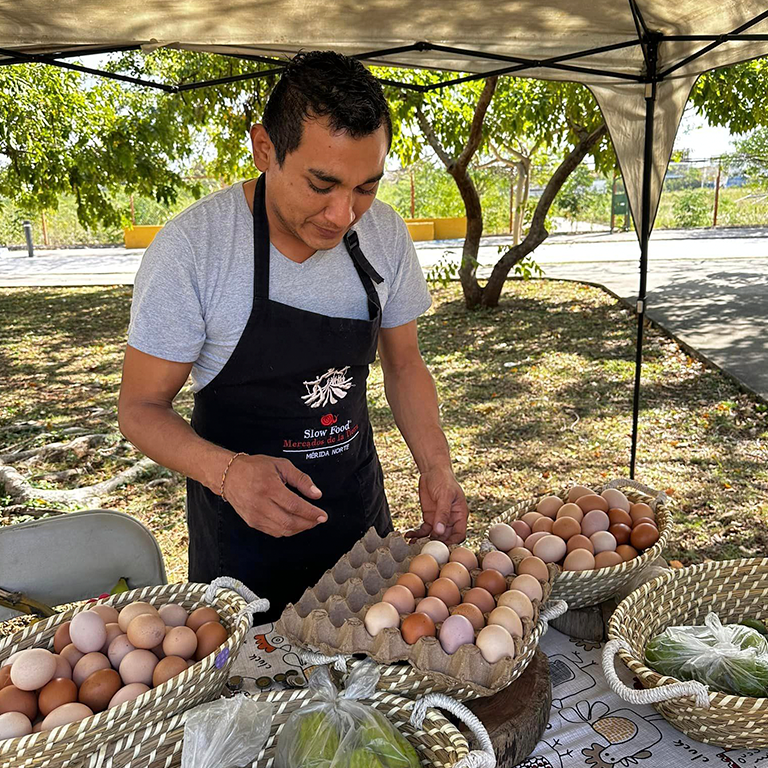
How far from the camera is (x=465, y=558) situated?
1546mm

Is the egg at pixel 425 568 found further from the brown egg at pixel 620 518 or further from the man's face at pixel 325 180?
the man's face at pixel 325 180

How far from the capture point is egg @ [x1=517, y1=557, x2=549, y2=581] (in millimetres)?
1480

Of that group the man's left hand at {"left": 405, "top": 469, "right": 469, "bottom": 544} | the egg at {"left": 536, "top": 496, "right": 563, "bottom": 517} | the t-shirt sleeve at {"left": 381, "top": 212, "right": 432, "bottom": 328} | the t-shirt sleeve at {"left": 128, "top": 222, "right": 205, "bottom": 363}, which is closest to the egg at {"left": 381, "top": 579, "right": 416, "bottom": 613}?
the man's left hand at {"left": 405, "top": 469, "right": 469, "bottom": 544}

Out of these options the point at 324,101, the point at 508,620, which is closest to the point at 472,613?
the point at 508,620

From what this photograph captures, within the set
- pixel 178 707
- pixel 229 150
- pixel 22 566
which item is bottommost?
pixel 22 566

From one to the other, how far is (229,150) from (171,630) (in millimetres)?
7887

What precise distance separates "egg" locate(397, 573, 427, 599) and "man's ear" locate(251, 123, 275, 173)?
879mm

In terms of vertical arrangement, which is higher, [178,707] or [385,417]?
[178,707]

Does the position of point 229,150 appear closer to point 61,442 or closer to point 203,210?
point 61,442

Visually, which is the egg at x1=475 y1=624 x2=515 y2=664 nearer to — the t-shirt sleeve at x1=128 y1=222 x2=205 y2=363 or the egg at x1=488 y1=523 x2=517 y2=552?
the egg at x1=488 y1=523 x2=517 y2=552

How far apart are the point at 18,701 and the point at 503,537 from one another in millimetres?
983

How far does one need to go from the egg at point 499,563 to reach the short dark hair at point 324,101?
0.87 meters

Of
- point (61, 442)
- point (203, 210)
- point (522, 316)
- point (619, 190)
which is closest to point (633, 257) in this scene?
point (522, 316)

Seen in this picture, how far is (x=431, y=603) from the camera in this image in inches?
53.4
